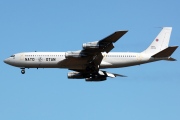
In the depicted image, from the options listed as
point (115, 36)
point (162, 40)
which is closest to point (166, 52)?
point (162, 40)

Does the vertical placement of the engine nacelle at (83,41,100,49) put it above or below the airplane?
above

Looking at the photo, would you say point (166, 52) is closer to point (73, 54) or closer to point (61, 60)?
point (73, 54)

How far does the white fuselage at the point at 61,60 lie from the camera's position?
80.8m

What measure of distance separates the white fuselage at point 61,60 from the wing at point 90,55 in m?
0.34

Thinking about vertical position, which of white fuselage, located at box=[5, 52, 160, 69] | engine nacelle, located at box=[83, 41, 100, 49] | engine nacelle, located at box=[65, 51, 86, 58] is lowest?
white fuselage, located at box=[5, 52, 160, 69]

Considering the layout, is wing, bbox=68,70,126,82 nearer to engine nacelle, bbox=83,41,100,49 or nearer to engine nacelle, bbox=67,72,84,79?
engine nacelle, bbox=67,72,84,79

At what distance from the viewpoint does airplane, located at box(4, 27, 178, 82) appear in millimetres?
78188

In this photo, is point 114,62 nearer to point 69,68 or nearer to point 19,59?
point 69,68

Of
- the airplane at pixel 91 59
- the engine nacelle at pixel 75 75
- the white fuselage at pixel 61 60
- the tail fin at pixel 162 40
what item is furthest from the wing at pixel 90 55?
the tail fin at pixel 162 40

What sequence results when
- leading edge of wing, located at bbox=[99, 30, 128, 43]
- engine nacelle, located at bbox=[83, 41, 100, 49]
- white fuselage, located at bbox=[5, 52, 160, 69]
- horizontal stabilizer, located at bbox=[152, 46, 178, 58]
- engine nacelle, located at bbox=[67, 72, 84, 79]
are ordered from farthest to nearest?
engine nacelle, located at bbox=[67, 72, 84, 79], white fuselage, located at bbox=[5, 52, 160, 69], horizontal stabilizer, located at bbox=[152, 46, 178, 58], engine nacelle, located at bbox=[83, 41, 100, 49], leading edge of wing, located at bbox=[99, 30, 128, 43]

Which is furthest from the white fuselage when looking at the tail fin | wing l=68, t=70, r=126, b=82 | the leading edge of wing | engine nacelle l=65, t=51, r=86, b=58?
the leading edge of wing

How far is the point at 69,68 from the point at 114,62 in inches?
286

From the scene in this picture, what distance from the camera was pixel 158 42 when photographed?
8694 centimetres

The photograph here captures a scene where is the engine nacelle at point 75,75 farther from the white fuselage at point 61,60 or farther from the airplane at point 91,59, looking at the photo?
the white fuselage at point 61,60
